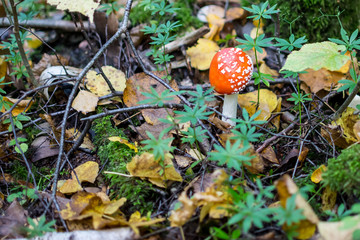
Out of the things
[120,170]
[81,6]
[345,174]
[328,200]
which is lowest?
[328,200]

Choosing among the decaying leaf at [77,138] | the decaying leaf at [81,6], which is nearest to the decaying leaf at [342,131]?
the decaying leaf at [77,138]

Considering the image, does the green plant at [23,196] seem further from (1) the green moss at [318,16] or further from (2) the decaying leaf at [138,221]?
(1) the green moss at [318,16]

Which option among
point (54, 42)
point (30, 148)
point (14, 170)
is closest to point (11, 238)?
point (14, 170)

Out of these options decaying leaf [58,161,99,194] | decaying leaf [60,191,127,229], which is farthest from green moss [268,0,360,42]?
decaying leaf [60,191,127,229]

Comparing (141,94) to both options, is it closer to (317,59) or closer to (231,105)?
(231,105)

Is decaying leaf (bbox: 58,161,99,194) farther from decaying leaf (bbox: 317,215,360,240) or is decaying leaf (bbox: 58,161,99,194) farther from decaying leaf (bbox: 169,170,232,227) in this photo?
decaying leaf (bbox: 317,215,360,240)

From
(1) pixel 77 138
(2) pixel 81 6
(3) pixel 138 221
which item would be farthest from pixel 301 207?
(2) pixel 81 6
